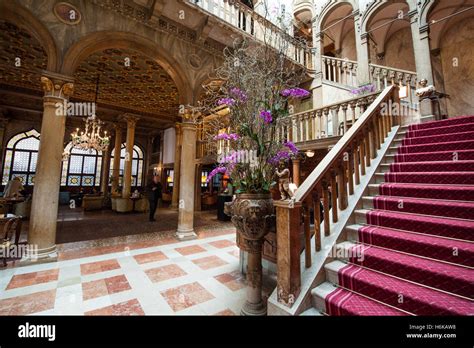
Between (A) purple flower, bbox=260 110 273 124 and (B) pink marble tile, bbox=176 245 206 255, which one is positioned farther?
(B) pink marble tile, bbox=176 245 206 255

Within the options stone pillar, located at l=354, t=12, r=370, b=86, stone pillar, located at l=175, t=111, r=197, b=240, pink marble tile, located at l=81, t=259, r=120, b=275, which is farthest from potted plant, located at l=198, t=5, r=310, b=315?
stone pillar, located at l=354, t=12, r=370, b=86

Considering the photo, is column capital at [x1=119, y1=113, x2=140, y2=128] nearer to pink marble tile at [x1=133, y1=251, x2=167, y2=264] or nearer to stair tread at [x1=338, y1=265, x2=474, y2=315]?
pink marble tile at [x1=133, y1=251, x2=167, y2=264]

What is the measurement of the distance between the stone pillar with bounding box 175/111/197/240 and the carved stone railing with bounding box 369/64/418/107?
5.71 metres

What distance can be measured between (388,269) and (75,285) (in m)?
3.70

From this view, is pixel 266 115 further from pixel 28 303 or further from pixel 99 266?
pixel 99 266

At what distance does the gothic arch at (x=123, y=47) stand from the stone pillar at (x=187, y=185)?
0.77 meters

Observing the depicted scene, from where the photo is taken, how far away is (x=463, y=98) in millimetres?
6910

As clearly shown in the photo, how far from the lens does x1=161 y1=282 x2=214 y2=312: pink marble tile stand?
7.72ft

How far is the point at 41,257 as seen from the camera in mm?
3553

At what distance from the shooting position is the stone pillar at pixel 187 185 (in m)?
5.30

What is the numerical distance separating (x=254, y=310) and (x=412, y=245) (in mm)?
1642

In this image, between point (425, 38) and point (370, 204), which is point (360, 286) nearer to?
point (370, 204)

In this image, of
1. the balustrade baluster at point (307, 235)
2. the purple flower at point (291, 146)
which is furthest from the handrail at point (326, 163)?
the purple flower at point (291, 146)

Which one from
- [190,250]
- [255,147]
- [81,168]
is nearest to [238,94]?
[255,147]
